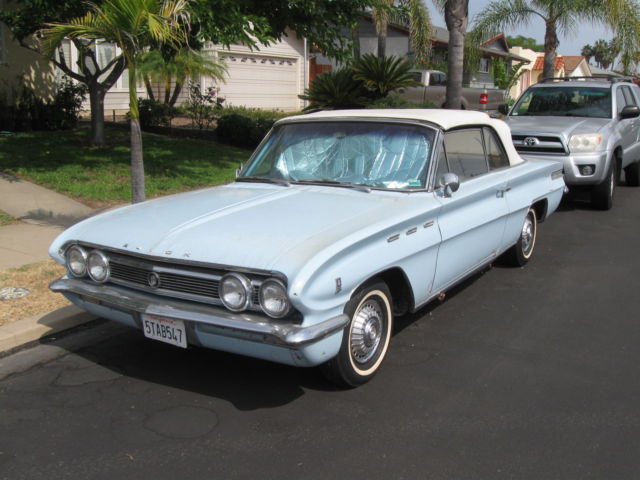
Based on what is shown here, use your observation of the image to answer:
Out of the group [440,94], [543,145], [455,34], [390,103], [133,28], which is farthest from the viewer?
[440,94]

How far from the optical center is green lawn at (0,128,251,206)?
10.4 metres

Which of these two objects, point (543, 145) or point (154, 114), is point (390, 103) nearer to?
point (543, 145)

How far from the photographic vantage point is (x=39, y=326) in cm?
529

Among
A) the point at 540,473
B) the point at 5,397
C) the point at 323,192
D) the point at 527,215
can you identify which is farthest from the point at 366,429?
the point at 527,215

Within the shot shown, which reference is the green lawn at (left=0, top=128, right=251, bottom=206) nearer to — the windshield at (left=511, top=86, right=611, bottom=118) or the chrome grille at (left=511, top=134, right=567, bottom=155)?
the chrome grille at (left=511, top=134, right=567, bottom=155)

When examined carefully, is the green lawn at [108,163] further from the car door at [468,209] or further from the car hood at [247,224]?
the car door at [468,209]

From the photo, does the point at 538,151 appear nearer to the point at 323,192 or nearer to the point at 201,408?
the point at 323,192

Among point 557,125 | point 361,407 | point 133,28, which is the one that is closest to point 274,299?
point 361,407

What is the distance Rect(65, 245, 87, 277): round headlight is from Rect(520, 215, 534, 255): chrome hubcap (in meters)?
4.37

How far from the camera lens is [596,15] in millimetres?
18016

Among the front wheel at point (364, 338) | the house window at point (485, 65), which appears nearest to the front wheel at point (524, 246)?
the front wheel at point (364, 338)

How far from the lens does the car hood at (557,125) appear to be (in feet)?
32.7

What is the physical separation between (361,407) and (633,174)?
10.3 meters

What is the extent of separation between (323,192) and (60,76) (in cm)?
1564
